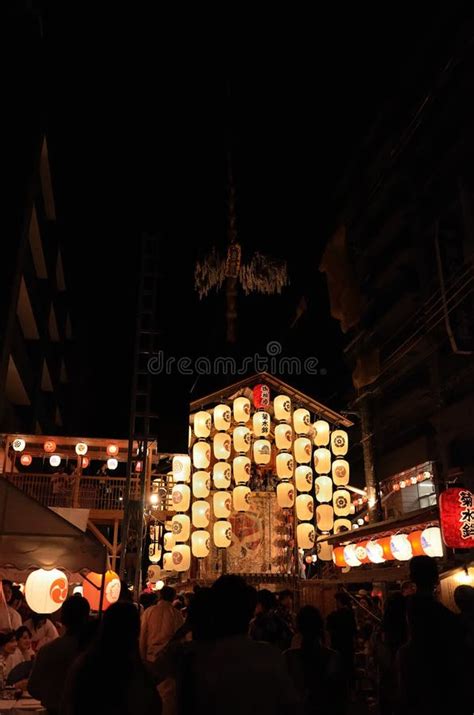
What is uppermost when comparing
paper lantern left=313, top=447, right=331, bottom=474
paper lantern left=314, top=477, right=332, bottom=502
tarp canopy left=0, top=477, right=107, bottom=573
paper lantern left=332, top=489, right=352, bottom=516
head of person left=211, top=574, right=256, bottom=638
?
paper lantern left=313, top=447, right=331, bottom=474

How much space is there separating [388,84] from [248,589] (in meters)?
28.0

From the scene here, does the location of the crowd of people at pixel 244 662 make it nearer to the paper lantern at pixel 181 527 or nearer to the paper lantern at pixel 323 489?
the paper lantern at pixel 181 527

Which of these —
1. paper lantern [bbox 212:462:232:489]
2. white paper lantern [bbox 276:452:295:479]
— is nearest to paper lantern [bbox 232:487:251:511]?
paper lantern [bbox 212:462:232:489]

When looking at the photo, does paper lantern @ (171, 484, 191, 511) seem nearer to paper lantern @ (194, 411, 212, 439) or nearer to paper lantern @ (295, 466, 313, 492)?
paper lantern @ (194, 411, 212, 439)

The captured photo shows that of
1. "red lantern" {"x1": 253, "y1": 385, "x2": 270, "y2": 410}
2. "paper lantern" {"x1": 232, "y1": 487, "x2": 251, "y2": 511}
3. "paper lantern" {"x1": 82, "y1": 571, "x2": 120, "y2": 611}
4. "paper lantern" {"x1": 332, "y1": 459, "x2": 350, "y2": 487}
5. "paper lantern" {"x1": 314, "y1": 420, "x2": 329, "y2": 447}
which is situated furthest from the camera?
"paper lantern" {"x1": 314, "y1": 420, "x2": 329, "y2": 447}

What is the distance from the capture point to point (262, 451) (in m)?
17.8

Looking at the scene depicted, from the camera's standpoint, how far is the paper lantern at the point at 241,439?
1761 cm

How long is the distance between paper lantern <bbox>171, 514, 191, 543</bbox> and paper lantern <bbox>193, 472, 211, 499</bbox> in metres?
0.73

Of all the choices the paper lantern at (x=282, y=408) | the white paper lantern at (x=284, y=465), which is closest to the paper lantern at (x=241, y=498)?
the white paper lantern at (x=284, y=465)

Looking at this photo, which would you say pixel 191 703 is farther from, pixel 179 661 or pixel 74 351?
pixel 74 351

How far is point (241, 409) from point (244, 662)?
15459 millimetres

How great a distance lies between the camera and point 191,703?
2422mm

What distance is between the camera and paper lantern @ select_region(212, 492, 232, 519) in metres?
17.0

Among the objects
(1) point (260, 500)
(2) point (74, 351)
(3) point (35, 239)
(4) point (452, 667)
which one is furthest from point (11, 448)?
(2) point (74, 351)
